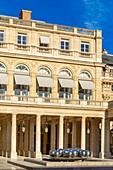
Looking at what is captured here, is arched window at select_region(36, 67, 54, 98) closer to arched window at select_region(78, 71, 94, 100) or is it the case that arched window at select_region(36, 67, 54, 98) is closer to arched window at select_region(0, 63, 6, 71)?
arched window at select_region(78, 71, 94, 100)

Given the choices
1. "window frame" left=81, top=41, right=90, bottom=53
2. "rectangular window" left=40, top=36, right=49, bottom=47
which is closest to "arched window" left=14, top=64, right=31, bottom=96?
"rectangular window" left=40, top=36, right=49, bottom=47

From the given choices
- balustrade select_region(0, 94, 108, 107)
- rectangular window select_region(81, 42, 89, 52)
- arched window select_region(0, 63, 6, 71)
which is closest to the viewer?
balustrade select_region(0, 94, 108, 107)

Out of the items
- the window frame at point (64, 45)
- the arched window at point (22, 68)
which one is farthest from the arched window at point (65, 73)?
the arched window at point (22, 68)

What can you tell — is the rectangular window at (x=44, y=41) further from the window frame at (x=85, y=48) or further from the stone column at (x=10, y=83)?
the stone column at (x=10, y=83)

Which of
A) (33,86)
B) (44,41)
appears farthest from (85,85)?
(44,41)

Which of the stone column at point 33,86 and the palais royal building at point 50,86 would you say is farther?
the stone column at point 33,86

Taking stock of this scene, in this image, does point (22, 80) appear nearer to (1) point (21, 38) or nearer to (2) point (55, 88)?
(2) point (55, 88)

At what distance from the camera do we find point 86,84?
61.7 metres

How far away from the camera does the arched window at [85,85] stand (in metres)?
61.6

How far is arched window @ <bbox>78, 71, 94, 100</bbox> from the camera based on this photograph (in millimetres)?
61594

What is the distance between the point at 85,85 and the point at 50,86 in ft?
18.1

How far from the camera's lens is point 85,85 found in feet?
202

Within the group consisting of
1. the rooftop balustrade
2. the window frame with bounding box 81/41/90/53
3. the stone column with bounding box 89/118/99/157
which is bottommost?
the stone column with bounding box 89/118/99/157

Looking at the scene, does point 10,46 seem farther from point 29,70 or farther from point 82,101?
point 82,101
